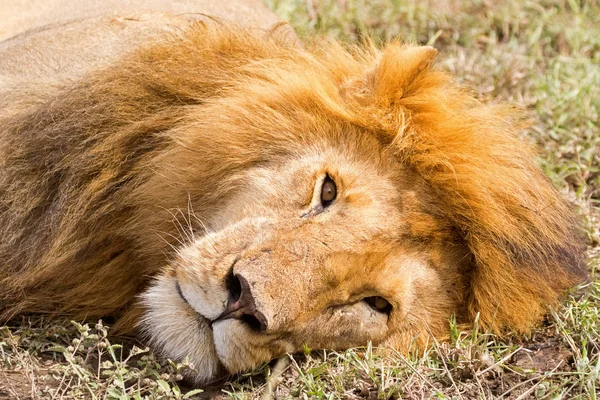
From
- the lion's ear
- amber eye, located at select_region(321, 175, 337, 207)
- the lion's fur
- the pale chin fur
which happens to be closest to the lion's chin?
the pale chin fur

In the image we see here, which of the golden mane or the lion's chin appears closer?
the lion's chin

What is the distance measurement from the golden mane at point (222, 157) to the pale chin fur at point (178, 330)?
329 mm

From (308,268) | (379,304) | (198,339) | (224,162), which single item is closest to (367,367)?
(379,304)

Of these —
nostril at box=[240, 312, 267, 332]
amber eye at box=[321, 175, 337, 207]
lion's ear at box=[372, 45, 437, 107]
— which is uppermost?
lion's ear at box=[372, 45, 437, 107]

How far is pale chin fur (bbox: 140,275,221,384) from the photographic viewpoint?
10.4 ft

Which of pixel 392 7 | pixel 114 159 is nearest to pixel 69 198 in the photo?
pixel 114 159

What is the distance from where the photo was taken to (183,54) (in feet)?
12.5

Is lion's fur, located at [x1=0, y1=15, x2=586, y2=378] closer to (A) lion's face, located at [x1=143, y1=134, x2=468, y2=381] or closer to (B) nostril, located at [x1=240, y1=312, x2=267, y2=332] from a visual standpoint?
(A) lion's face, located at [x1=143, y1=134, x2=468, y2=381]

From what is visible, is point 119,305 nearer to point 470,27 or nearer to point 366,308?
point 366,308

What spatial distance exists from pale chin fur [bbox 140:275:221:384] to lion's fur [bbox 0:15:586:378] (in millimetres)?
284

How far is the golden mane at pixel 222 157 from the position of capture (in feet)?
11.4

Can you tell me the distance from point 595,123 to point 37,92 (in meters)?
3.43

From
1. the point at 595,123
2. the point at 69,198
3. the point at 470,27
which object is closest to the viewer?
the point at 69,198

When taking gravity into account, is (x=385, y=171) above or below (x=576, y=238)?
above
